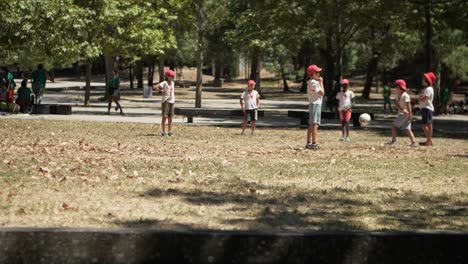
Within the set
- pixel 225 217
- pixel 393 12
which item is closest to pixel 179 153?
pixel 225 217

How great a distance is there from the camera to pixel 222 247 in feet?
20.8

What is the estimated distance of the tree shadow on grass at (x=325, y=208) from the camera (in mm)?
8297

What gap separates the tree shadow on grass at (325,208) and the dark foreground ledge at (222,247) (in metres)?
1.52

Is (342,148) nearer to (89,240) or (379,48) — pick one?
(89,240)

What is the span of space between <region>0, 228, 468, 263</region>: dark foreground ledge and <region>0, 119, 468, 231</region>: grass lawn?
1370mm

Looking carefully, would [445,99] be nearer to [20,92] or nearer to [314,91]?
[20,92]

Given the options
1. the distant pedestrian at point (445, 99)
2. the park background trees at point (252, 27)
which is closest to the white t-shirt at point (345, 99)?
the park background trees at point (252, 27)

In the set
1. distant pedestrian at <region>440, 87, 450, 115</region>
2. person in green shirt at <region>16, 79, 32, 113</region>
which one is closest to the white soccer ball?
person in green shirt at <region>16, 79, 32, 113</region>

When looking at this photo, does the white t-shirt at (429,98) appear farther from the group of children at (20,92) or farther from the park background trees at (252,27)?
the group of children at (20,92)

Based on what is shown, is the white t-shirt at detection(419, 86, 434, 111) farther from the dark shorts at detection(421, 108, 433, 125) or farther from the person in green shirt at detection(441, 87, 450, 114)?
the person in green shirt at detection(441, 87, 450, 114)

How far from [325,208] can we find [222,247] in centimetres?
320

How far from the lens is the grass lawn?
27.5ft

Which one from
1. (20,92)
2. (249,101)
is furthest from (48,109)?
(249,101)

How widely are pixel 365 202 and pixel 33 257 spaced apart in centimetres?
464
